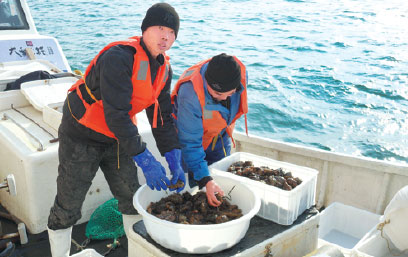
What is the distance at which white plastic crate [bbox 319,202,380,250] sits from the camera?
354 centimetres

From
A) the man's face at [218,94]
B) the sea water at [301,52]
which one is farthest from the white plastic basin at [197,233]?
the sea water at [301,52]

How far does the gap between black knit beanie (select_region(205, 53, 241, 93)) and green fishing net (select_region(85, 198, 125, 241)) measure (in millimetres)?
1677

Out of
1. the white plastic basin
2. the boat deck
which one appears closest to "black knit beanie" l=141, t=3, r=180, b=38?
the white plastic basin

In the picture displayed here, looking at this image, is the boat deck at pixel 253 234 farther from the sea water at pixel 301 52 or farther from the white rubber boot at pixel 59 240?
the sea water at pixel 301 52

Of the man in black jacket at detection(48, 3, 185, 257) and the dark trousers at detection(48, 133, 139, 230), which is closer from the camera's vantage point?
the man in black jacket at detection(48, 3, 185, 257)

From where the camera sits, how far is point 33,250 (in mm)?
3316

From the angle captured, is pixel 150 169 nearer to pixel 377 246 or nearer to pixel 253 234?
pixel 253 234

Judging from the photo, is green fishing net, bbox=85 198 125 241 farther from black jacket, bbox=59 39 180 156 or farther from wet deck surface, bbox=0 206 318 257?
black jacket, bbox=59 39 180 156

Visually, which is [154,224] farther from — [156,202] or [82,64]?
[82,64]

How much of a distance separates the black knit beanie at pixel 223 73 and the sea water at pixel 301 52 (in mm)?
6652

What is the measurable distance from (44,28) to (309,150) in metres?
16.8

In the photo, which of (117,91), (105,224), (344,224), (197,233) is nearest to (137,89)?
(117,91)

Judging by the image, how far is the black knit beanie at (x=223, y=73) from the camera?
7.83 feet

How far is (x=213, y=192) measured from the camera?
90.0 inches
